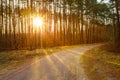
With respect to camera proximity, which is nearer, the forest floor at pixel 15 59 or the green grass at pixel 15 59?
the forest floor at pixel 15 59

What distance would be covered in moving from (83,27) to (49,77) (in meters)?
56.6

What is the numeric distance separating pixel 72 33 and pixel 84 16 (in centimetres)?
819

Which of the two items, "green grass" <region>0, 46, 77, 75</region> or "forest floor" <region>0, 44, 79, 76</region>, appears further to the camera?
"green grass" <region>0, 46, 77, 75</region>

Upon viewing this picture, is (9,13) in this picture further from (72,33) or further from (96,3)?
(96,3)

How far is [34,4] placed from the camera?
170 feet

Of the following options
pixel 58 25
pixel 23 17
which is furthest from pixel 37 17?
pixel 58 25

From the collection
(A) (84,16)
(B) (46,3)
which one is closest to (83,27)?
(A) (84,16)

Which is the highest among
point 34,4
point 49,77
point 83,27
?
point 34,4

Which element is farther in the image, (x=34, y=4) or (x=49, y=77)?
(x=34, y=4)

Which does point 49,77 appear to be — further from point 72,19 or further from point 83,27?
point 83,27

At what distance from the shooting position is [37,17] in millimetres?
50719

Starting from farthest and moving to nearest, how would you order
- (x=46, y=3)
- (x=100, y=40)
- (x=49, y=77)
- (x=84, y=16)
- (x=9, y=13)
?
1. (x=100, y=40)
2. (x=84, y=16)
3. (x=46, y=3)
4. (x=9, y=13)
5. (x=49, y=77)

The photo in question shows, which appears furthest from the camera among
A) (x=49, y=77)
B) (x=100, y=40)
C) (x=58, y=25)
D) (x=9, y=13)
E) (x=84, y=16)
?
(x=100, y=40)

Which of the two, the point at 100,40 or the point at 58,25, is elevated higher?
the point at 58,25
